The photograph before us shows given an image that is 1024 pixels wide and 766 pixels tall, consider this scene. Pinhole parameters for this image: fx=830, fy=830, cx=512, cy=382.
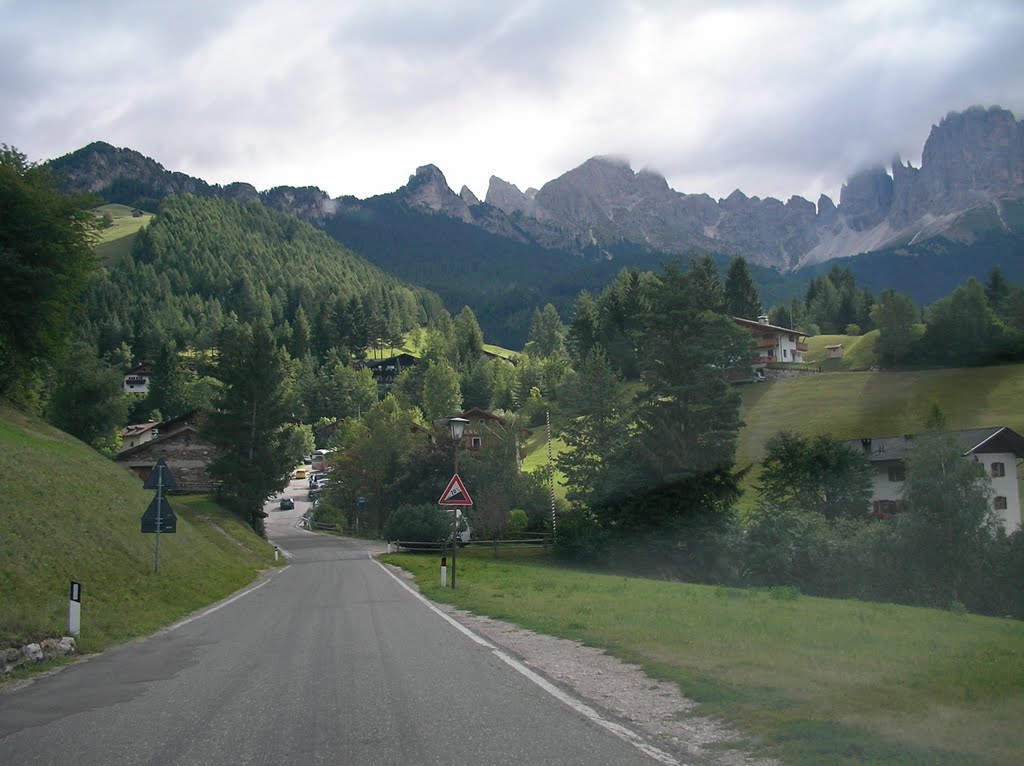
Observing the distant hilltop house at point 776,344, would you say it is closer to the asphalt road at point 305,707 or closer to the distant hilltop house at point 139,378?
the asphalt road at point 305,707

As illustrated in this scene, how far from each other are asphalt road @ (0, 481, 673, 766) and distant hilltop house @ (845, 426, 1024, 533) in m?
49.4

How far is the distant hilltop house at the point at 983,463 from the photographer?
56188 mm

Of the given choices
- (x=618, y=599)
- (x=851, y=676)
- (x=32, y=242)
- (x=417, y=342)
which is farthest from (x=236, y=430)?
(x=417, y=342)

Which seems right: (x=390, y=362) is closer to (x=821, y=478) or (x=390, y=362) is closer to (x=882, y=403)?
(x=882, y=403)

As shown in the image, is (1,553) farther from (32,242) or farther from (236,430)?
(236,430)

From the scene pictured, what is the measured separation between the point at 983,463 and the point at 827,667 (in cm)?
5211

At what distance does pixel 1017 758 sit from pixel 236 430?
176ft

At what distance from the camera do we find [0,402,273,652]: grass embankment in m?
14.4

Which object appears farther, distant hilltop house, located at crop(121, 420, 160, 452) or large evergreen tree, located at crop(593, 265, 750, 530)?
distant hilltop house, located at crop(121, 420, 160, 452)

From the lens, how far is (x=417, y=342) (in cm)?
19288

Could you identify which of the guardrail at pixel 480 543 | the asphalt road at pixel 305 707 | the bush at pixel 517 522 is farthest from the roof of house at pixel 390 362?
the asphalt road at pixel 305 707

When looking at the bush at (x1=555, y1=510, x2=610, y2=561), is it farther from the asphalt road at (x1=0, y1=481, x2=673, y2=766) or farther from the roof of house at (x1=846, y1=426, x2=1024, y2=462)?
the asphalt road at (x1=0, y1=481, x2=673, y2=766)

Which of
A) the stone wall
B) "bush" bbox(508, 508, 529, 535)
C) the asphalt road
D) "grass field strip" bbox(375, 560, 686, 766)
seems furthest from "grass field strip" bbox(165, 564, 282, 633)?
"bush" bbox(508, 508, 529, 535)

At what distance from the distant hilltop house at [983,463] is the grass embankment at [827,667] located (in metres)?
41.8
